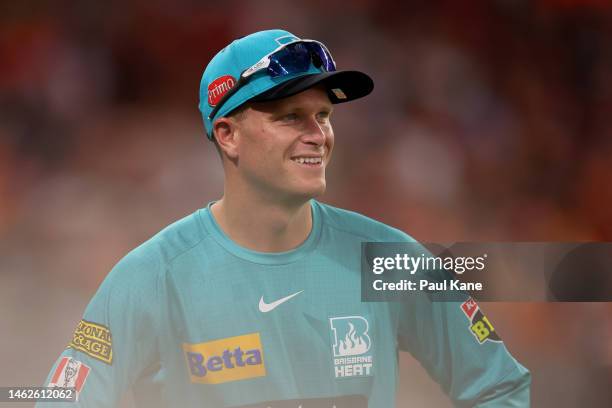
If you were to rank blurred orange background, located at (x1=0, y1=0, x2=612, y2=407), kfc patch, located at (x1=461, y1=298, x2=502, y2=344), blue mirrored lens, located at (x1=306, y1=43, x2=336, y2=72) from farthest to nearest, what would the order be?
1. blurred orange background, located at (x1=0, y1=0, x2=612, y2=407)
2. kfc patch, located at (x1=461, y1=298, x2=502, y2=344)
3. blue mirrored lens, located at (x1=306, y1=43, x2=336, y2=72)

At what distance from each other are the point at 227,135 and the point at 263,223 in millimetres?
250

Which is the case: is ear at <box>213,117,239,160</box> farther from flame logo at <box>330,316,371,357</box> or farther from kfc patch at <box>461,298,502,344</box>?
kfc patch at <box>461,298,502,344</box>

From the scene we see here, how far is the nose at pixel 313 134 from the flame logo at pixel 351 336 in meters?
0.48

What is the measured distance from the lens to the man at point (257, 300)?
2174 millimetres

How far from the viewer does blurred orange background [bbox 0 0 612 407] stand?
315 centimetres

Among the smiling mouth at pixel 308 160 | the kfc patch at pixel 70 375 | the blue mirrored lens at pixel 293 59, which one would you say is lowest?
the kfc patch at pixel 70 375

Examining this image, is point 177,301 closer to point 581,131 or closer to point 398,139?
point 398,139

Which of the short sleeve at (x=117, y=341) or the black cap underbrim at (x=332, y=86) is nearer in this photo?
the black cap underbrim at (x=332, y=86)

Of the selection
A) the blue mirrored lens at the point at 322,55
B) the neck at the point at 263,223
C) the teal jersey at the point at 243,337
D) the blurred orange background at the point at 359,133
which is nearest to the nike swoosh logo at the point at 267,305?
the teal jersey at the point at 243,337

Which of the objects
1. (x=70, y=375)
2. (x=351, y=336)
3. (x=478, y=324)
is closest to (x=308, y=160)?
(x=351, y=336)

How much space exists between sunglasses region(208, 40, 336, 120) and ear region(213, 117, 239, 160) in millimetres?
46

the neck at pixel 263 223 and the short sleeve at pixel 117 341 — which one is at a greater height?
the neck at pixel 263 223


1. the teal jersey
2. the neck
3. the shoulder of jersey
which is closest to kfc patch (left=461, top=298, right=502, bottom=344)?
the teal jersey

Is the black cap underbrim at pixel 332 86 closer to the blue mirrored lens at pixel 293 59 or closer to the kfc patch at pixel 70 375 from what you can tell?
the blue mirrored lens at pixel 293 59
